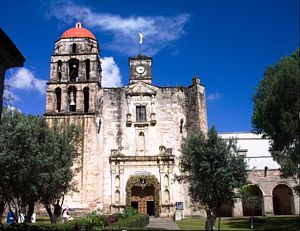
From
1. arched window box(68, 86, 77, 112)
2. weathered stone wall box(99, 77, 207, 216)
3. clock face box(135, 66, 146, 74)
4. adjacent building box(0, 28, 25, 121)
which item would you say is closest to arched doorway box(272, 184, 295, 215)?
weathered stone wall box(99, 77, 207, 216)

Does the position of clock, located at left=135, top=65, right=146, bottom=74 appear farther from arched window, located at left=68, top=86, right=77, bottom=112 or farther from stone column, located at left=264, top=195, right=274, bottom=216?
stone column, located at left=264, top=195, right=274, bottom=216

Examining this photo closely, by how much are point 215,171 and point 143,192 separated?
16.7m

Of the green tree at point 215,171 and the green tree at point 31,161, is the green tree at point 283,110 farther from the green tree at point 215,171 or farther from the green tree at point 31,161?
the green tree at point 31,161

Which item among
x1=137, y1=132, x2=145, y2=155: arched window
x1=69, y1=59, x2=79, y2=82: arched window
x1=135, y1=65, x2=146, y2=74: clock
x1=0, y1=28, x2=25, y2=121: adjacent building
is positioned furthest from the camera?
x1=135, y1=65, x2=146, y2=74: clock

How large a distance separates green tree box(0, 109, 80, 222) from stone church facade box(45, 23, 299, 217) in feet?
31.2

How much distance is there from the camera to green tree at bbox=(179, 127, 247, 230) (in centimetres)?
2109

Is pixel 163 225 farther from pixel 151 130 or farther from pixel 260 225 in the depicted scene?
pixel 151 130

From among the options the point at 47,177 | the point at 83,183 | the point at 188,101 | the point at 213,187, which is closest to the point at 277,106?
the point at 213,187

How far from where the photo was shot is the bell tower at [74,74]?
38594 mm

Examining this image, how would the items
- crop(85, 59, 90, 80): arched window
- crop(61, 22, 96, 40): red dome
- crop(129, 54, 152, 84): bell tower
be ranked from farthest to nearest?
crop(129, 54, 152, 84): bell tower → crop(61, 22, 96, 40): red dome → crop(85, 59, 90, 80): arched window

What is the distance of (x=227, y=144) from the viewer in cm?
2225

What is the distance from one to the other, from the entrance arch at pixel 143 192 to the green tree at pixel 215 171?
14.0m

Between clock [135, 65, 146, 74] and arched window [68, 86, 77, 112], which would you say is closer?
arched window [68, 86, 77, 112]

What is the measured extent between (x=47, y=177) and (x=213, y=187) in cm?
997
